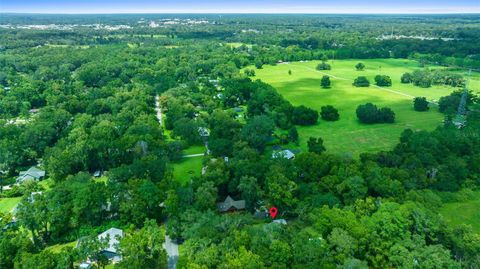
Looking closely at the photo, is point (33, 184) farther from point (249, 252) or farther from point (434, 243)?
point (434, 243)

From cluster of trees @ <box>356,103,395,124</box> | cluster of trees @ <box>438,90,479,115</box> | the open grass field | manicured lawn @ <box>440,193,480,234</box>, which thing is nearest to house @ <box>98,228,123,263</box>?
manicured lawn @ <box>440,193,480,234</box>

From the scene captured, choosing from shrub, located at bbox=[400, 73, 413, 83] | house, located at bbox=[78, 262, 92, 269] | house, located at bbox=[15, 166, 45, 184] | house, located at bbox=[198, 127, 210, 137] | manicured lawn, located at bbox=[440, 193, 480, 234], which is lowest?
manicured lawn, located at bbox=[440, 193, 480, 234]

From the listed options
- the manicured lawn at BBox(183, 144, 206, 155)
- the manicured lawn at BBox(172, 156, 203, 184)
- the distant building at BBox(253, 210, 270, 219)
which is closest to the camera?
the distant building at BBox(253, 210, 270, 219)

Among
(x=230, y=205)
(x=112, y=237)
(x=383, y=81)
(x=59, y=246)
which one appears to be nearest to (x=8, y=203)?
(x=59, y=246)

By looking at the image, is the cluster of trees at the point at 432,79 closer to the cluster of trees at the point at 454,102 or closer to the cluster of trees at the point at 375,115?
the cluster of trees at the point at 454,102

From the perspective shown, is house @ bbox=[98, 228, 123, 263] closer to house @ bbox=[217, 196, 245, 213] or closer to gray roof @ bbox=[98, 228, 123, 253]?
gray roof @ bbox=[98, 228, 123, 253]

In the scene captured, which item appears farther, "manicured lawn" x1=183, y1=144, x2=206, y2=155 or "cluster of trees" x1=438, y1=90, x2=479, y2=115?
"cluster of trees" x1=438, y1=90, x2=479, y2=115

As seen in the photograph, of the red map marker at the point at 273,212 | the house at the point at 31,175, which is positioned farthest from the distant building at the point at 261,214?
the house at the point at 31,175
